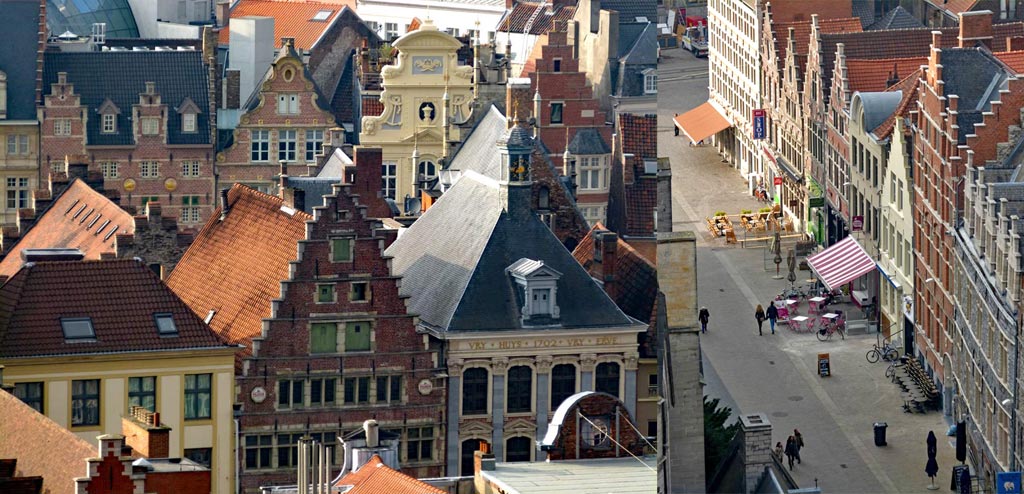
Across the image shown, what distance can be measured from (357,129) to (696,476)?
61.7 metres

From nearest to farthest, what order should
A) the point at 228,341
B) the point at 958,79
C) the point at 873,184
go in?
the point at 228,341 < the point at 958,79 < the point at 873,184

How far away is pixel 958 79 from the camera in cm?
14025

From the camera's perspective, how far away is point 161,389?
361 feet

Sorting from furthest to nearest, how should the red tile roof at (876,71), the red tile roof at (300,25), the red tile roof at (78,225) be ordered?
the red tile roof at (300,25) → the red tile roof at (876,71) → the red tile roof at (78,225)

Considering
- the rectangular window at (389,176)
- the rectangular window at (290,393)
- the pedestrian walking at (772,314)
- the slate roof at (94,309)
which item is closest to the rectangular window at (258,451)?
the rectangular window at (290,393)

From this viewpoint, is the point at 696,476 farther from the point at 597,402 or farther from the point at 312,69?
the point at 312,69

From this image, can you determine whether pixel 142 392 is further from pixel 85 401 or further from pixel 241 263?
pixel 241 263

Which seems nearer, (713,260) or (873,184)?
(873,184)

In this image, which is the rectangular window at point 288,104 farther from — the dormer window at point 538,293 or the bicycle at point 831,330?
the dormer window at point 538,293

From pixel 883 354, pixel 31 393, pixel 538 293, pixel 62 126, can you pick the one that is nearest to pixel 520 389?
pixel 538 293

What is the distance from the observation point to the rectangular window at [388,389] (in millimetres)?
113750

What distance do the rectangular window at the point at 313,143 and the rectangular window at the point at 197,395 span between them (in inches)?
2152

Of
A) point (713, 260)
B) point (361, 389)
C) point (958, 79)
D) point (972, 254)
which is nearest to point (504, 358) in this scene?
point (361, 389)

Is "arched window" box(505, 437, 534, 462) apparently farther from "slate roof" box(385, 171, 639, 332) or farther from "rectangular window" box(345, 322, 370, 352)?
"rectangular window" box(345, 322, 370, 352)
